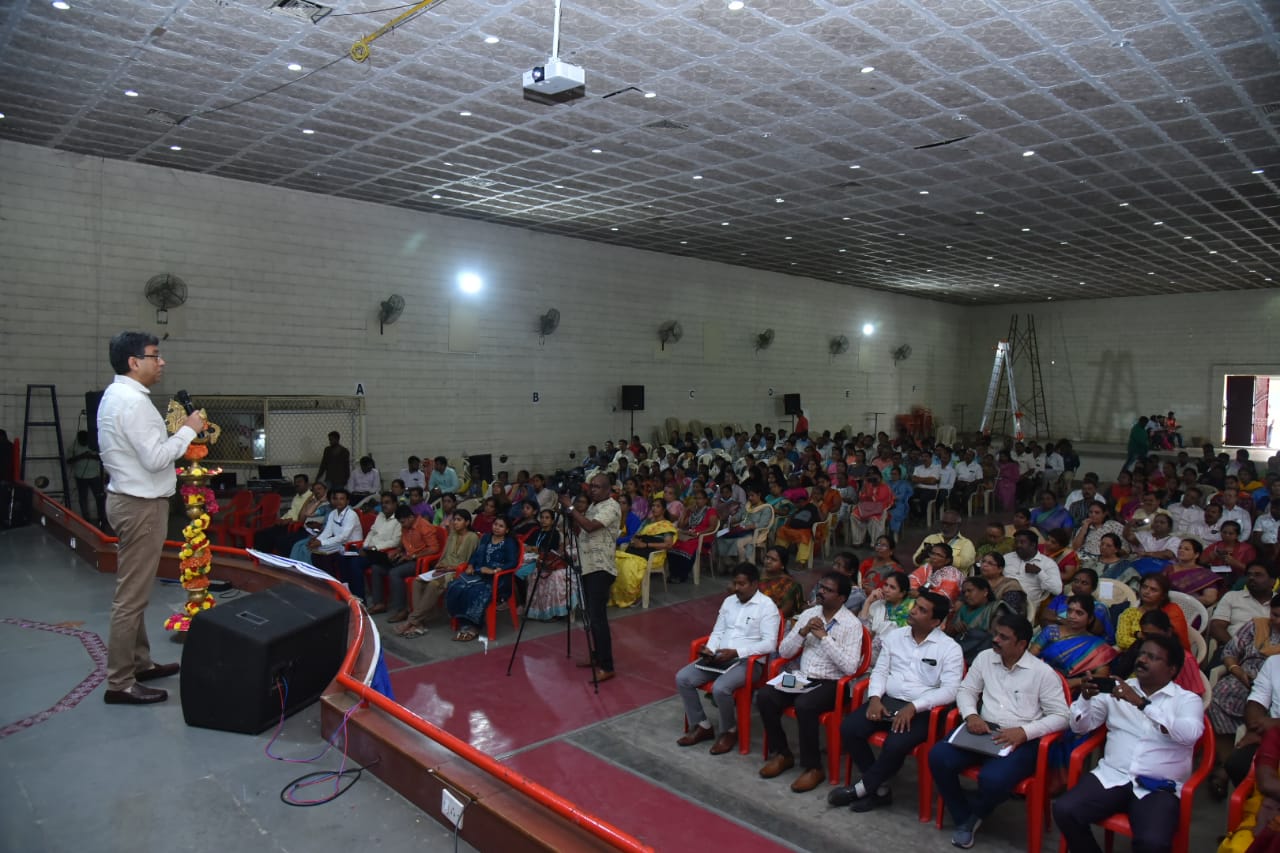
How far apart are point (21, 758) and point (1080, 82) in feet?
29.2

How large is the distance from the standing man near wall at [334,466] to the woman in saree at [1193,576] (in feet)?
32.9

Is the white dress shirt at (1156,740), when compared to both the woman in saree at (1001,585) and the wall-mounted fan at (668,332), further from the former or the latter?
the wall-mounted fan at (668,332)

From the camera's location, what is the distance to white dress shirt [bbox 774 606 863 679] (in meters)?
4.56

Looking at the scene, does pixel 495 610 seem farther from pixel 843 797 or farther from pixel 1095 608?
pixel 1095 608

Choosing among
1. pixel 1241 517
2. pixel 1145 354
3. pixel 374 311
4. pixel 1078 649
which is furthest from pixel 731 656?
pixel 1145 354

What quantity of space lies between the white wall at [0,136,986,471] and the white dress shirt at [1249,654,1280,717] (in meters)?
11.7

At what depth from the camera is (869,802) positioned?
417 centimetres

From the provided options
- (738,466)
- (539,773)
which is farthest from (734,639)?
(738,466)

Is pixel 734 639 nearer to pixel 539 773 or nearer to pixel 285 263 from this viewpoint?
pixel 539 773

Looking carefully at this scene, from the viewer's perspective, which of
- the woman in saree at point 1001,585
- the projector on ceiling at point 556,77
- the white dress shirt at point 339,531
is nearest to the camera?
the projector on ceiling at point 556,77

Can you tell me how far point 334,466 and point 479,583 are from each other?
593cm

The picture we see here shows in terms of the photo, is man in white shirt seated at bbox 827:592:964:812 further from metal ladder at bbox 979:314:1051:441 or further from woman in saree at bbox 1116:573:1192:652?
metal ladder at bbox 979:314:1051:441

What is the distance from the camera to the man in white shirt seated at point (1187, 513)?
844cm

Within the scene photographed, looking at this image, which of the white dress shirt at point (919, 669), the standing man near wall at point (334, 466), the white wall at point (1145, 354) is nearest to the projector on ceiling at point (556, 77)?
the white dress shirt at point (919, 669)
